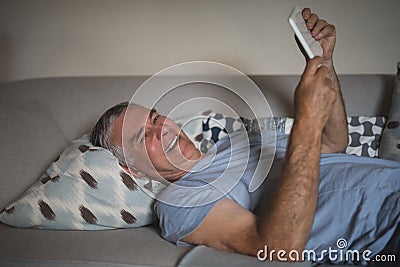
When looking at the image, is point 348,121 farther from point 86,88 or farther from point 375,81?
point 86,88

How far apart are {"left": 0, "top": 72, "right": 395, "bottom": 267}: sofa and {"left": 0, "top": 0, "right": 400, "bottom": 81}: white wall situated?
275 mm

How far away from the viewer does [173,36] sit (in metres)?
2.40

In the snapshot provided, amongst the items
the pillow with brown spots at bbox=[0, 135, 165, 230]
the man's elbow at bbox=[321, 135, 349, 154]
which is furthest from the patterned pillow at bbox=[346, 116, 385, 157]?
the pillow with brown spots at bbox=[0, 135, 165, 230]

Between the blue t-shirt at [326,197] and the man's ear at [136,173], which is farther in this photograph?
the man's ear at [136,173]

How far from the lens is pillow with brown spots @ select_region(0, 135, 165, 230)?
5.25 feet

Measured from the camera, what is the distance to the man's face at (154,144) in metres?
1.64

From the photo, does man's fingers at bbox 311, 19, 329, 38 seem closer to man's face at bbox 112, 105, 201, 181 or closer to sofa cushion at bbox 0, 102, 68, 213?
man's face at bbox 112, 105, 201, 181

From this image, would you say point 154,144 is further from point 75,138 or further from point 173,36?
point 173,36

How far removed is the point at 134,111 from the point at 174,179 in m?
0.23

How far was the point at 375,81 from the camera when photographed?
1949 millimetres

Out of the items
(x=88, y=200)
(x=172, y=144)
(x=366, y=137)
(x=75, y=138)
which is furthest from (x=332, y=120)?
(x=75, y=138)

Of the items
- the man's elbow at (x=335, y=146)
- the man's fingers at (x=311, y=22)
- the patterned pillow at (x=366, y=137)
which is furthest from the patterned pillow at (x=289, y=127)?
the man's fingers at (x=311, y=22)

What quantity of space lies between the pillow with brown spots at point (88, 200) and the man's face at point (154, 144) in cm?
5

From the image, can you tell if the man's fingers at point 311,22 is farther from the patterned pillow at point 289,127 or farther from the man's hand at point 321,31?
the patterned pillow at point 289,127
